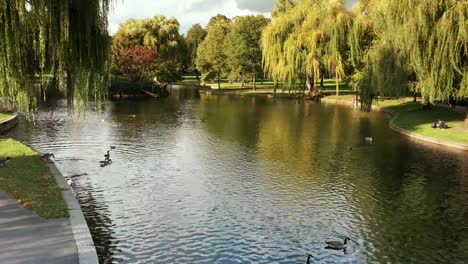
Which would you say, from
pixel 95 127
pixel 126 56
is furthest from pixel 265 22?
pixel 95 127

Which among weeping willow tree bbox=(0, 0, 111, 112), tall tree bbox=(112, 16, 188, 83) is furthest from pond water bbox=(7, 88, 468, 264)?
tall tree bbox=(112, 16, 188, 83)

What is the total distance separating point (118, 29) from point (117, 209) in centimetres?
8358

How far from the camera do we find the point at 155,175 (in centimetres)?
2300

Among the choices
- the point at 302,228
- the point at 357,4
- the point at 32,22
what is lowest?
the point at 302,228

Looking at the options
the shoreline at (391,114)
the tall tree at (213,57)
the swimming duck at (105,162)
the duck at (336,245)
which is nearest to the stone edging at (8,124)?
the swimming duck at (105,162)

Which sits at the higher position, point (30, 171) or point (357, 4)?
point (357, 4)

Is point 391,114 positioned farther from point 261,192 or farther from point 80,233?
point 80,233

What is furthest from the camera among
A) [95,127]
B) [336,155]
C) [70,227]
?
[95,127]

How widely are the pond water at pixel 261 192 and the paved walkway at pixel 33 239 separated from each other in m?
1.51

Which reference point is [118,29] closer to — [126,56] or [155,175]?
[126,56]

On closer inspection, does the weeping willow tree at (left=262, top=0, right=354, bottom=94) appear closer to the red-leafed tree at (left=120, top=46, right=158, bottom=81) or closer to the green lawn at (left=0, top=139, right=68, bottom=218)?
the red-leafed tree at (left=120, top=46, right=158, bottom=81)

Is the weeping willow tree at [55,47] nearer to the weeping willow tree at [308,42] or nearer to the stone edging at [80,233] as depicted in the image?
the stone edging at [80,233]

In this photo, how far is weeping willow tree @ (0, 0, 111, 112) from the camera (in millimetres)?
15859

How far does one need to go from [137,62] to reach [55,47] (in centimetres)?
6124
